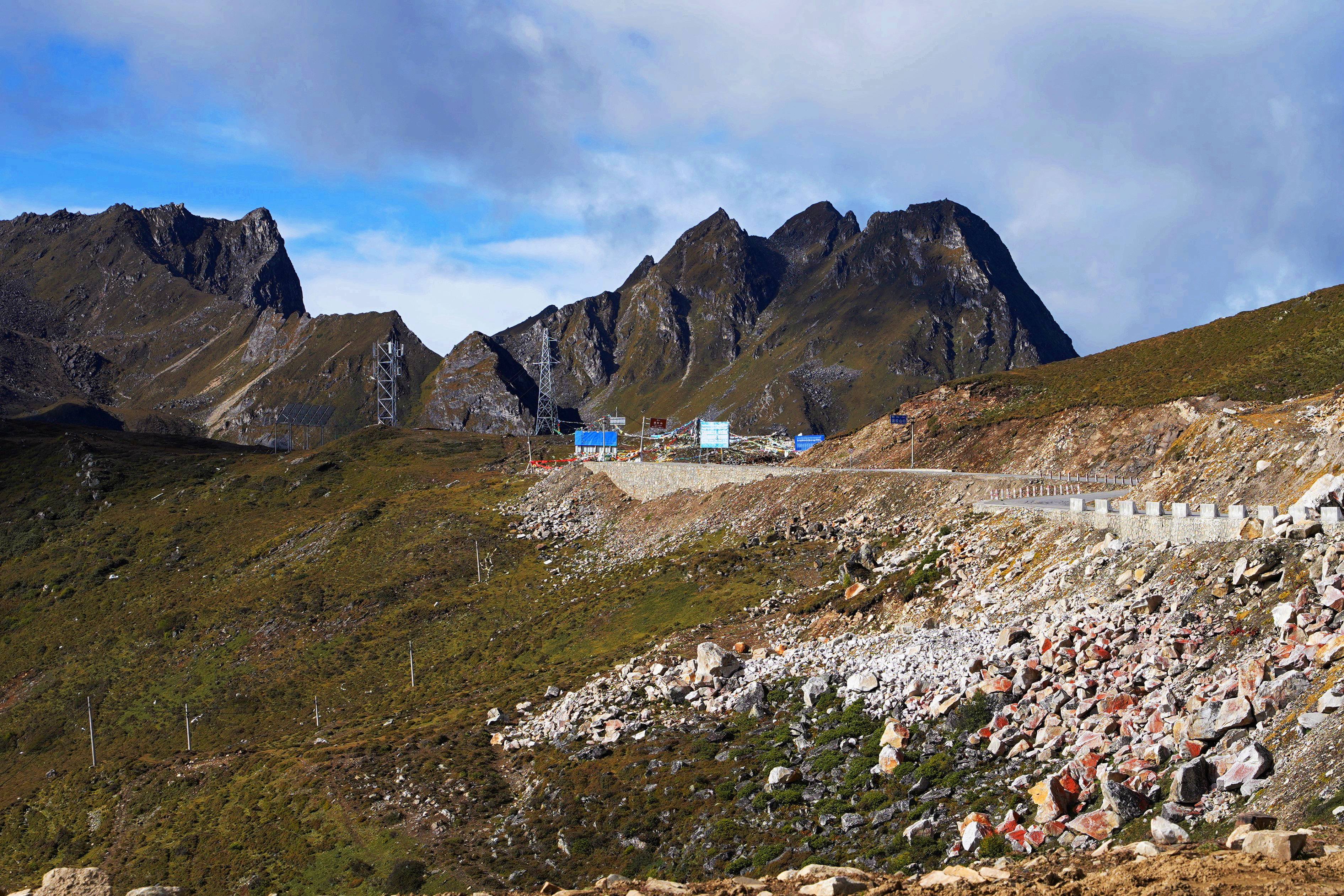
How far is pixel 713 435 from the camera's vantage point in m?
109

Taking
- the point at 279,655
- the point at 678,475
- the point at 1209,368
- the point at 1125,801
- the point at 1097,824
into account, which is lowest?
the point at 279,655

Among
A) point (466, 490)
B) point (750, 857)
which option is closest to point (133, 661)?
point (466, 490)

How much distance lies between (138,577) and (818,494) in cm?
8332

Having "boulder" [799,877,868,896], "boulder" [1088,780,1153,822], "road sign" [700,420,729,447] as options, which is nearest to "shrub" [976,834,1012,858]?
"boulder" [1088,780,1153,822]

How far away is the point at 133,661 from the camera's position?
86.6 metres

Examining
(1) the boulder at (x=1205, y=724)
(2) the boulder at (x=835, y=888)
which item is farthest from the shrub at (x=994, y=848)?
(2) the boulder at (x=835, y=888)

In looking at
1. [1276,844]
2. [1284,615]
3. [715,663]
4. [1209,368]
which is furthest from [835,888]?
[1209,368]

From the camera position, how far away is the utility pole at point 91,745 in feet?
224

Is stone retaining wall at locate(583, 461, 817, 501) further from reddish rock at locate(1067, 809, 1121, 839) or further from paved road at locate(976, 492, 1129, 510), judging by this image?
reddish rock at locate(1067, 809, 1121, 839)

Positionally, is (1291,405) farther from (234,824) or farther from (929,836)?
(234,824)

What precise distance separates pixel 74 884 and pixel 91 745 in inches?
2389

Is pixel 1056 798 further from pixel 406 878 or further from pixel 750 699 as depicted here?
pixel 406 878

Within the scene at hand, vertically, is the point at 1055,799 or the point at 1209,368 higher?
the point at 1209,368

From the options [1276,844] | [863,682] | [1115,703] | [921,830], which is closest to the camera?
[1276,844]
